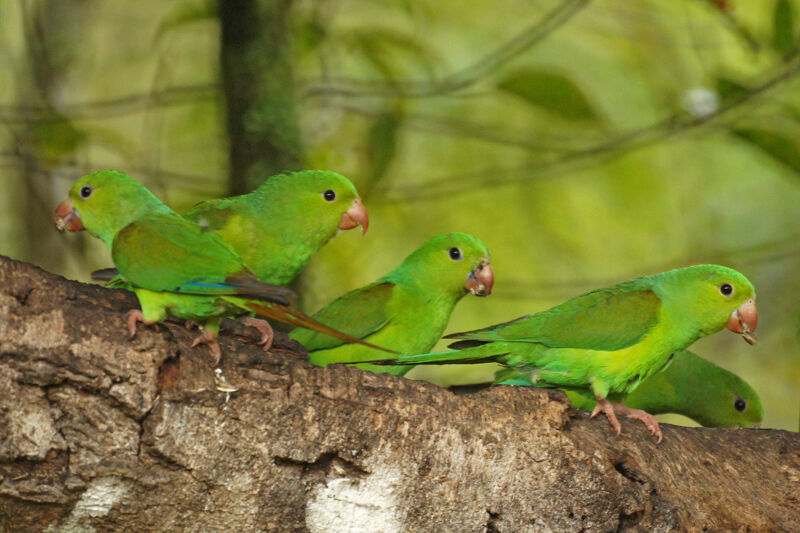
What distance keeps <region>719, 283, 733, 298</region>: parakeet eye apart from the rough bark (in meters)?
0.89

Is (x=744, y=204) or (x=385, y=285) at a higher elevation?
(x=385, y=285)

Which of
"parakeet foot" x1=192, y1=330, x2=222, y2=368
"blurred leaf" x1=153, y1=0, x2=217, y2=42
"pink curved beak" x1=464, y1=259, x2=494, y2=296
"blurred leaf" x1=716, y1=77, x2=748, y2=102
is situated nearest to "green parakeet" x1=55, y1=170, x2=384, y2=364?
"parakeet foot" x1=192, y1=330, x2=222, y2=368

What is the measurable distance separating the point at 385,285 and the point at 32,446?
6.88 feet

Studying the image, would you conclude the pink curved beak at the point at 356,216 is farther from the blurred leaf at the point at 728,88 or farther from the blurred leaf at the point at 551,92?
the blurred leaf at the point at 728,88

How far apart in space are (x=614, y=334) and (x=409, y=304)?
3.34 feet

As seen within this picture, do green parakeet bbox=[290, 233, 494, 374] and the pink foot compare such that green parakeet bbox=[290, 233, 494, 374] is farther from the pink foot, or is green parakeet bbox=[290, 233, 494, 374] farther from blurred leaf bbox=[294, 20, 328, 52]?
blurred leaf bbox=[294, 20, 328, 52]

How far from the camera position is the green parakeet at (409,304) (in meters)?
4.04

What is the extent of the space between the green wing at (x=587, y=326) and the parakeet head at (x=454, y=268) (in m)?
0.50

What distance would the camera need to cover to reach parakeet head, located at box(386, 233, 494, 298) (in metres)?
4.29

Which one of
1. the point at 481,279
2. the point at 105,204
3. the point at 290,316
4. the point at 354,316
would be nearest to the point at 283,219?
the point at 354,316

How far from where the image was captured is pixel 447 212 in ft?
24.6

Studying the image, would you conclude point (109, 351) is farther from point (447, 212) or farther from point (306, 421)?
point (447, 212)

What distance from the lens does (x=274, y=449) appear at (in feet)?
8.80

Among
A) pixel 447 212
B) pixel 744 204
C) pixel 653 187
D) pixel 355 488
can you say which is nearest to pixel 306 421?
pixel 355 488
